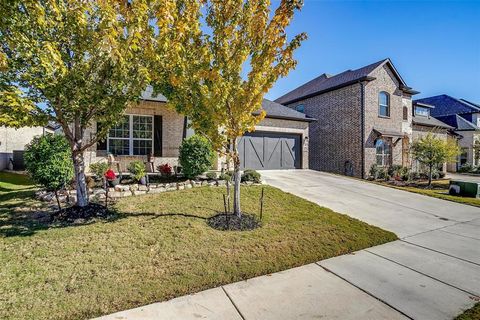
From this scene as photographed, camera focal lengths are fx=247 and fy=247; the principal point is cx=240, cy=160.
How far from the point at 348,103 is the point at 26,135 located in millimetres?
25540

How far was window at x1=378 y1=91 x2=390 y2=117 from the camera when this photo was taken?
60.7 ft

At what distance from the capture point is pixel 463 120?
97.3ft

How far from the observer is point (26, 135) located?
→ 20203 mm

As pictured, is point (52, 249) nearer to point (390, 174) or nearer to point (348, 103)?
point (348, 103)

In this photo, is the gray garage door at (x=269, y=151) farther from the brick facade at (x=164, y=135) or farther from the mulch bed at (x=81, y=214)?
the mulch bed at (x=81, y=214)

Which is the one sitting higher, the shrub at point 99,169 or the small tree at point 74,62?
the small tree at point 74,62

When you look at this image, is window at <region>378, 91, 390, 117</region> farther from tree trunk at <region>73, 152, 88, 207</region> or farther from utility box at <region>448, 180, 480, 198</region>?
tree trunk at <region>73, 152, 88, 207</region>

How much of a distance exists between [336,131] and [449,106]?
25.9 m

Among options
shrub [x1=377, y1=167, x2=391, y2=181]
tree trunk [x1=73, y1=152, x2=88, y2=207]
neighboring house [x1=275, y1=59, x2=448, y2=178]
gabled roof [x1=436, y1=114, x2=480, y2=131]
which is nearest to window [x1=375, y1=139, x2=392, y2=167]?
neighboring house [x1=275, y1=59, x2=448, y2=178]

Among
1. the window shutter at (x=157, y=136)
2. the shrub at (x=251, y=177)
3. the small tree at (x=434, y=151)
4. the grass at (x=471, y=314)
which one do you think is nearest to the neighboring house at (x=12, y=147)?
the window shutter at (x=157, y=136)

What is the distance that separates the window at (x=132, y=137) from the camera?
12102 millimetres

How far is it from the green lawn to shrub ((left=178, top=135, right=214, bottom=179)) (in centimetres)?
220

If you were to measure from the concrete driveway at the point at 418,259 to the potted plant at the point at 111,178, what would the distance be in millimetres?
6651

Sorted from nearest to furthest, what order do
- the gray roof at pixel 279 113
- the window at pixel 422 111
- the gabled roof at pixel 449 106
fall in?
the gray roof at pixel 279 113, the window at pixel 422 111, the gabled roof at pixel 449 106
